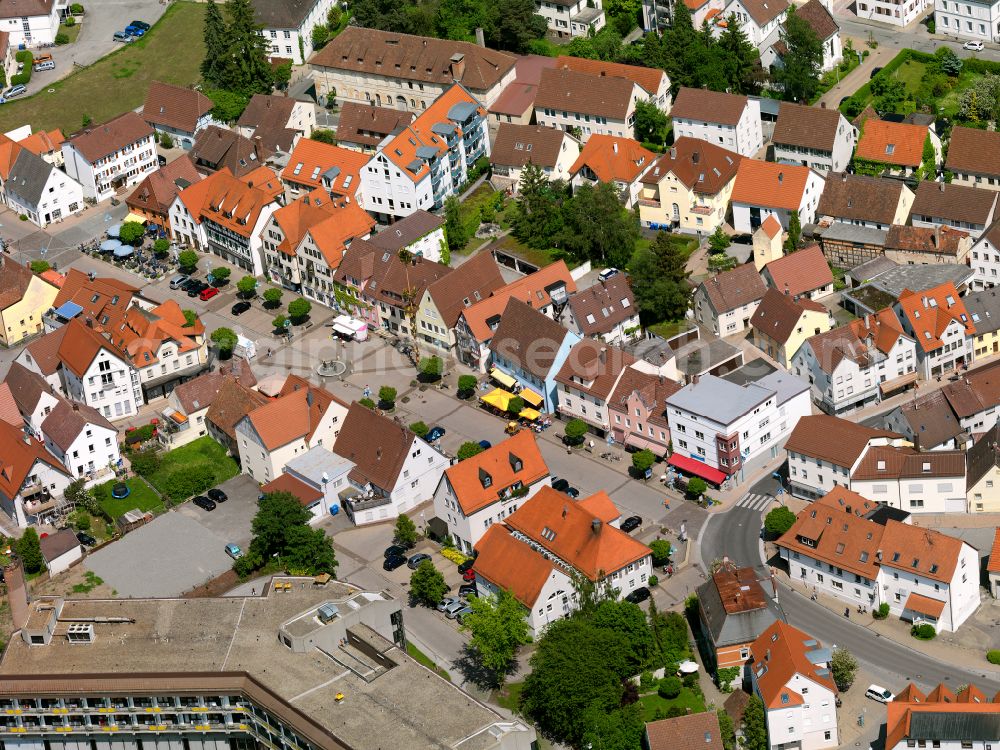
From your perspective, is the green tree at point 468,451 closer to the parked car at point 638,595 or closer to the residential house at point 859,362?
the parked car at point 638,595

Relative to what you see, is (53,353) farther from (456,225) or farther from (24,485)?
(456,225)

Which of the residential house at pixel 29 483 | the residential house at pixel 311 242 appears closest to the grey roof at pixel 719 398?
the residential house at pixel 311 242

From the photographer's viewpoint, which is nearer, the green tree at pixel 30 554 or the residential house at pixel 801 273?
the green tree at pixel 30 554

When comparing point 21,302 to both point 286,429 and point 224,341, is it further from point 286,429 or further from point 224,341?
point 286,429

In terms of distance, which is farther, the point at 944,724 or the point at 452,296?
the point at 452,296

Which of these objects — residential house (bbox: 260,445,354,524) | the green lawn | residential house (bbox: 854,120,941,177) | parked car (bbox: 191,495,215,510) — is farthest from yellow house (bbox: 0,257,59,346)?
residential house (bbox: 854,120,941,177)

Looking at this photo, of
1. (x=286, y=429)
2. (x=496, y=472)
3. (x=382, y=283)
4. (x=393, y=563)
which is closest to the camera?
(x=393, y=563)

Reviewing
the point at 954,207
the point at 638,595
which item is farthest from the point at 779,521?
the point at 954,207
